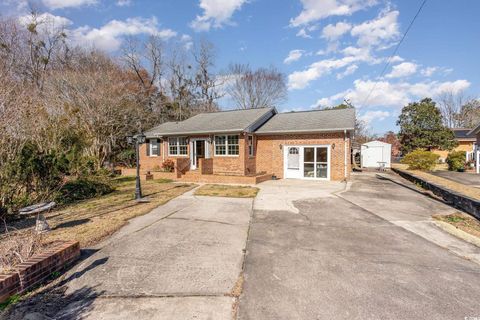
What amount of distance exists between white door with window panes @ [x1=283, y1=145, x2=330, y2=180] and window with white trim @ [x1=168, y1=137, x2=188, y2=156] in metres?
7.38

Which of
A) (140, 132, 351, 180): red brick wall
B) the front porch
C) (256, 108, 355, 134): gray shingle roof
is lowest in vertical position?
the front porch

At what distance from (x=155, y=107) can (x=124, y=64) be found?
23.0 ft

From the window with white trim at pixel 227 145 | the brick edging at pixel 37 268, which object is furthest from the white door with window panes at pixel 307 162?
the brick edging at pixel 37 268

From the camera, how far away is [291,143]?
49.3 feet

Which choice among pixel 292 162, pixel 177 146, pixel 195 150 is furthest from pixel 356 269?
pixel 177 146

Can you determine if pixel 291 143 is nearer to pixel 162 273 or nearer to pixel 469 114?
pixel 162 273

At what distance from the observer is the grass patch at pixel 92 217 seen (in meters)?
5.27

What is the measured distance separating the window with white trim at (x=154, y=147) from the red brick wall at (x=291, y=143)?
8587 millimetres

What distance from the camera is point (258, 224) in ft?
20.3

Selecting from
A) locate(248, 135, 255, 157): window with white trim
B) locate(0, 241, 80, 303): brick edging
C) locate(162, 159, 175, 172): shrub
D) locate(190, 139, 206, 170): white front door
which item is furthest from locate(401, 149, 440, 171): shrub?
locate(0, 241, 80, 303): brick edging

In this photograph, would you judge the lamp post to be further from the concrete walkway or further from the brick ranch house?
the brick ranch house

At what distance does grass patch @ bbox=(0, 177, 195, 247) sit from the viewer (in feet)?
17.3

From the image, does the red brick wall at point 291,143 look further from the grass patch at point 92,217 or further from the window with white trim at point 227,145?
the grass patch at point 92,217

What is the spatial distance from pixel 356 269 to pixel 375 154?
1031 inches
